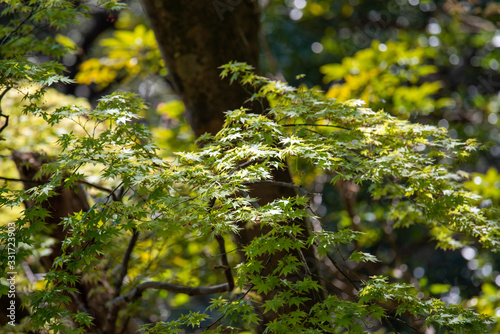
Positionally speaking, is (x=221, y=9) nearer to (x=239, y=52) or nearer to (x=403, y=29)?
(x=239, y=52)

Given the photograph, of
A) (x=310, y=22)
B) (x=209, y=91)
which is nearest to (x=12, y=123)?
(x=209, y=91)

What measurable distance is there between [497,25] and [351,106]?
4780 mm

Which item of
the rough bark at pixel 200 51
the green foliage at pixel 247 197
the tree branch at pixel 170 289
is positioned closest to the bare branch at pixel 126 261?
the tree branch at pixel 170 289

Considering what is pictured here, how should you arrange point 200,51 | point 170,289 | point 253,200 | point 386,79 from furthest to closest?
1. point 386,79
2. point 200,51
3. point 170,289
4. point 253,200

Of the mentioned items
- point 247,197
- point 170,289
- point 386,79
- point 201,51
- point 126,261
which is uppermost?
point 201,51

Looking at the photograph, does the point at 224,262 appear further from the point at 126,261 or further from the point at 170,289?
the point at 126,261

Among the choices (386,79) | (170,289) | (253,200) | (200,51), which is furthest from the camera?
(386,79)

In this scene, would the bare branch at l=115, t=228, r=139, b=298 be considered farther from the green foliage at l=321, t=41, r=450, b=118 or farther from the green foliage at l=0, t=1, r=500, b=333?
the green foliage at l=321, t=41, r=450, b=118

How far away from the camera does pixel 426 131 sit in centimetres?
248

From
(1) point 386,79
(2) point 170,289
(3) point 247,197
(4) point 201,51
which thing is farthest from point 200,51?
(1) point 386,79

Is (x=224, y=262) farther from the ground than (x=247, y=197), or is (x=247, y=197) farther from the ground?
(x=247, y=197)

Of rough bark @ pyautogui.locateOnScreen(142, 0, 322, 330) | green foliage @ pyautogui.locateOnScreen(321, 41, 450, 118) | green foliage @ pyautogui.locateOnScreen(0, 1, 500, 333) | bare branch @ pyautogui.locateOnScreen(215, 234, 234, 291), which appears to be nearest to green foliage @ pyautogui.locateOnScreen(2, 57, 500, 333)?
green foliage @ pyautogui.locateOnScreen(0, 1, 500, 333)

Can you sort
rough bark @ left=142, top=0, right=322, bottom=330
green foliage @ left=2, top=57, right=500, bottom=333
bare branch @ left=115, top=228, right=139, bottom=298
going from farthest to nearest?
rough bark @ left=142, top=0, right=322, bottom=330 → bare branch @ left=115, top=228, right=139, bottom=298 → green foliage @ left=2, top=57, right=500, bottom=333

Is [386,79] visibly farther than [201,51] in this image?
Yes
